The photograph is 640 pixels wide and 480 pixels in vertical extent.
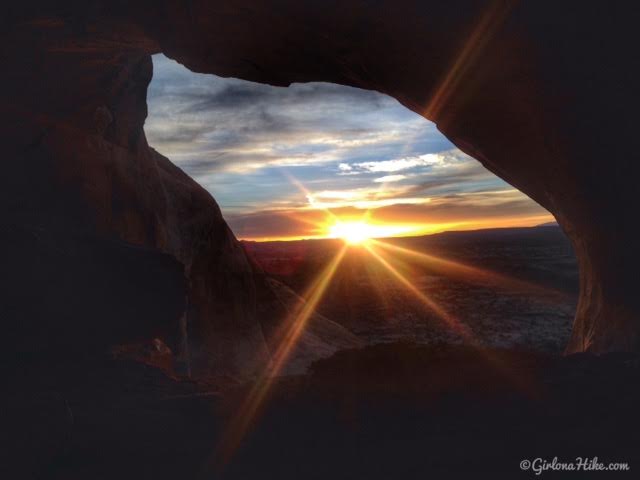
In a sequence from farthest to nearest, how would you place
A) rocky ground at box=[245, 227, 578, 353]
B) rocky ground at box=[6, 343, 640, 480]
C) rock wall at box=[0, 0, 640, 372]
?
1. rocky ground at box=[245, 227, 578, 353]
2. rock wall at box=[0, 0, 640, 372]
3. rocky ground at box=[6, 343, 640, 480]

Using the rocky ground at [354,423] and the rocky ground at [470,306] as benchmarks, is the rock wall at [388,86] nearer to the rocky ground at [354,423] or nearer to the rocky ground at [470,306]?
the rocky ground at [354,423]

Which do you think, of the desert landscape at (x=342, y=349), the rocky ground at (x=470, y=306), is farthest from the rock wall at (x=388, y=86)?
the rocky ground at (x=470, y=306)

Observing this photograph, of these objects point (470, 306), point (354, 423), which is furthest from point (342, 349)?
point (470, 306)

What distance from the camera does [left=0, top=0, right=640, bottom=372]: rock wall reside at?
5.28 metres

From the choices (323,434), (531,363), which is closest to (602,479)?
(531,363)

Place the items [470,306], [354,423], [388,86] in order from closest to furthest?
[354,423], [388,86], [470,306]

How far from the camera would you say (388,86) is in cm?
814

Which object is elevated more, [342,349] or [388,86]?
[388,86]

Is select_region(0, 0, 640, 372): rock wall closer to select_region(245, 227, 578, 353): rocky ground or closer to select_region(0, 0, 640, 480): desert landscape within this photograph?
select_region(0, 0, 640, 480): desert landscape

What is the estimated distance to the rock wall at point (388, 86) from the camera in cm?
528

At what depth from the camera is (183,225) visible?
1688cm

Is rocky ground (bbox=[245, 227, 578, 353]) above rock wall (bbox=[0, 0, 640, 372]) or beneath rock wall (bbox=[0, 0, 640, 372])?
beneath

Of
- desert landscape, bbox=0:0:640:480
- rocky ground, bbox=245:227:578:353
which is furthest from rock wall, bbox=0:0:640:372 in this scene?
rocky ground, bbox=245:227:578:353

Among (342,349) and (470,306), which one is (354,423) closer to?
(342,349)
